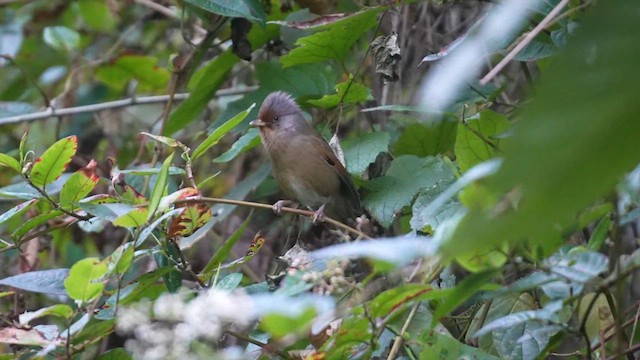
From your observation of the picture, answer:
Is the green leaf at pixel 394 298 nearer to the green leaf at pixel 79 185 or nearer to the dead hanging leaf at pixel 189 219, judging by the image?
the dead hanging leaf at pixel 189 219

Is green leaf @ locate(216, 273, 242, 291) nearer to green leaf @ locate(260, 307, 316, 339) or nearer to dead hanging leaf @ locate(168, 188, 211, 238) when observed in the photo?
dead hanging leaf @ locate(168, 188, 211, 238)

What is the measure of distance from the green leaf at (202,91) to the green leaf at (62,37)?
132 cm

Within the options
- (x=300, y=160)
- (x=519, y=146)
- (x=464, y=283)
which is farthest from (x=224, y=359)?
(x=300, y=160)

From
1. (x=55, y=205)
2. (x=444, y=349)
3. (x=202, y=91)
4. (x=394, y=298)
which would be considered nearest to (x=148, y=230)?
(x=55, y=205)

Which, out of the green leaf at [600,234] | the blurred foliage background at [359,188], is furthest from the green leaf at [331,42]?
the green leaf at [600,234]

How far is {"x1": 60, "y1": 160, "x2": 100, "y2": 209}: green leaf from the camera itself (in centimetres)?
202

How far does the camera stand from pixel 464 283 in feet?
4.39

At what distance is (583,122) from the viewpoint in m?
0.39

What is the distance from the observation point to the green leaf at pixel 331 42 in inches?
109

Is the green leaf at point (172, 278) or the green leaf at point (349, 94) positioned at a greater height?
the green leaf at point (349, 94)

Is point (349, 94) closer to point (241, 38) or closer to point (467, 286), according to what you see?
point (241, 38)

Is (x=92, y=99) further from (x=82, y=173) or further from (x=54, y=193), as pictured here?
(x=82, y=173)

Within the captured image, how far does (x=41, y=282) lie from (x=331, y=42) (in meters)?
1.32

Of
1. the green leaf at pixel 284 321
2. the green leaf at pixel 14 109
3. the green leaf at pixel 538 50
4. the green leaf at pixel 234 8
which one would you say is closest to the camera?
the green leaf at pixel 284 321
